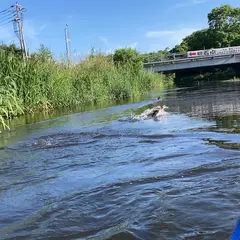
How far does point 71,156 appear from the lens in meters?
7.00

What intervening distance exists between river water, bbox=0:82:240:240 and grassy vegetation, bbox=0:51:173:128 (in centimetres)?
450

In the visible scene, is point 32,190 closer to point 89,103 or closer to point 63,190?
point 63,190

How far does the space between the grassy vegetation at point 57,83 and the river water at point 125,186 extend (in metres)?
4.50

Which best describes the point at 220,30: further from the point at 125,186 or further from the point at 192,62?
the point at 125,186

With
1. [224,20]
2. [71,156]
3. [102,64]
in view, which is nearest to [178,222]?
[71,156]

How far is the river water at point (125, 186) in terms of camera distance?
343 cm

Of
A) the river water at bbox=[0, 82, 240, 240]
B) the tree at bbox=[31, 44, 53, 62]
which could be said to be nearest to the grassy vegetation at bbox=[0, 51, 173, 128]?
the tree at bbox=[31, 44, 53, 62]

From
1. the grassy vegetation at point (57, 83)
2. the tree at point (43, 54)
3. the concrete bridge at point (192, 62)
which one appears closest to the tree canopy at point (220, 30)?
the concrete bridge at point (192, 62)

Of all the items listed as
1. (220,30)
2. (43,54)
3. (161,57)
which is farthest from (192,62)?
(220,30)

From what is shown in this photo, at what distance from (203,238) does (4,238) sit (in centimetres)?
181

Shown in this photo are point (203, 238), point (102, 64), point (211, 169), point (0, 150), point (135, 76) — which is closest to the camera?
point (203, 238)

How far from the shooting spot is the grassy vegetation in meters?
14.9

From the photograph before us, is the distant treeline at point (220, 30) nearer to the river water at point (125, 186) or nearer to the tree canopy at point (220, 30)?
the tree canopy at point (220, 30)

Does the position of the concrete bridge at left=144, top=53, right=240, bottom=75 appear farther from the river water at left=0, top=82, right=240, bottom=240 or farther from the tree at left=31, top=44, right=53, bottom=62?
the river water at left=0, top=82, right=240, bottom=240
